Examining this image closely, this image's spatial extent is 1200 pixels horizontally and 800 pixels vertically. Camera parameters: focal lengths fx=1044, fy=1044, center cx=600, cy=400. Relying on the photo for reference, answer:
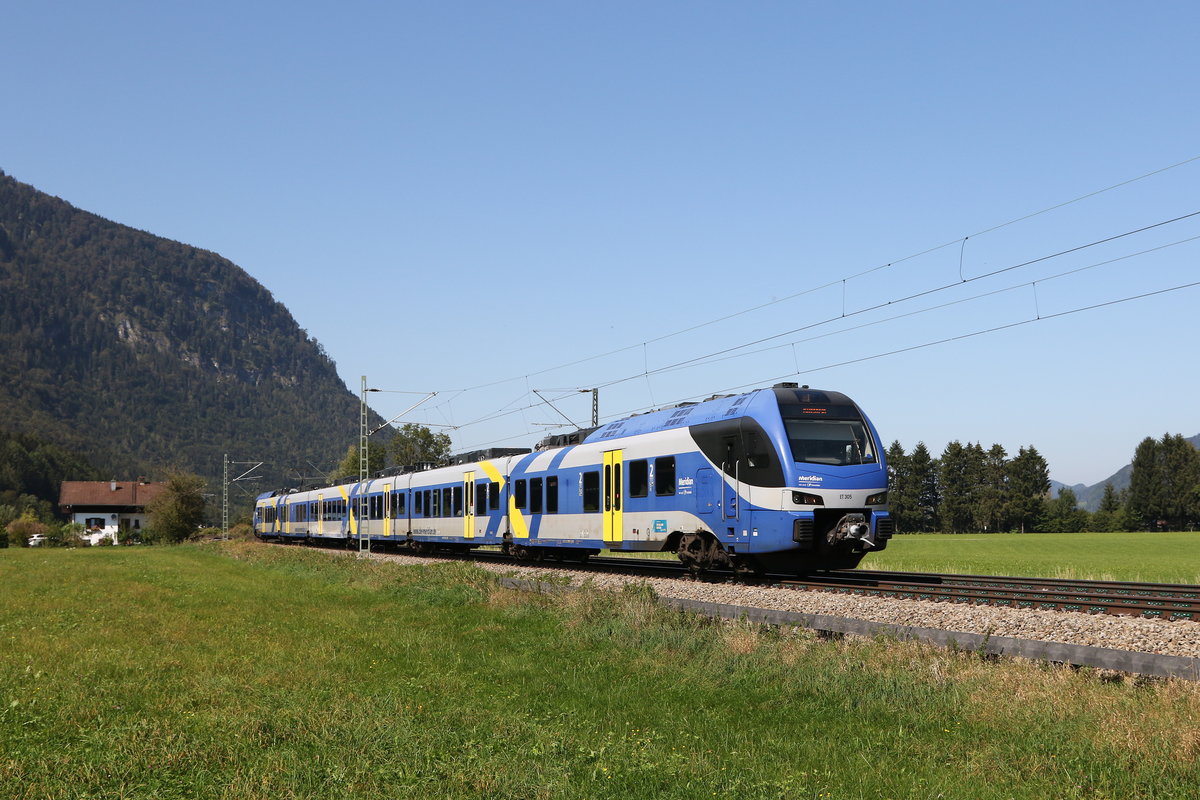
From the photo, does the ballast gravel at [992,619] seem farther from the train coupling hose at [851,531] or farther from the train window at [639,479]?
the train window at [639,479]

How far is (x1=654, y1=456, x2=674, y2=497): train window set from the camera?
80.0ft

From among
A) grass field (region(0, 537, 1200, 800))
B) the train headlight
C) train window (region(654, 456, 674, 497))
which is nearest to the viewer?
grass field (region(0, 537, 1200, 800))

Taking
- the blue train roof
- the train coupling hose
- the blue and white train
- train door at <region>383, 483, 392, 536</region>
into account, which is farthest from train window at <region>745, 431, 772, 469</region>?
train door at <region>383, 483, 392, 536</region>

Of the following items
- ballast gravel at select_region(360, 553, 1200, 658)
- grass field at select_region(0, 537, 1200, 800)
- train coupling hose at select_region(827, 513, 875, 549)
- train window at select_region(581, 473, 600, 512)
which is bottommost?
grass field at select_region(0, 537, 1200, 800)

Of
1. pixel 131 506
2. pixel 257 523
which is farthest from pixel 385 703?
pixel 131 506

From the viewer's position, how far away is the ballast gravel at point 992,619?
13.2 metres

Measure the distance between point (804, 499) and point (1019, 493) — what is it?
127324 millimetres

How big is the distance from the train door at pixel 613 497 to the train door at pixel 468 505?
11876mm

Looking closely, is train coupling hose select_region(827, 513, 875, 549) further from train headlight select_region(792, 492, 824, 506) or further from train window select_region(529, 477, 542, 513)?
train window select_region(529, 477, 542, 513)

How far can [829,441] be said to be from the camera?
21375 mm

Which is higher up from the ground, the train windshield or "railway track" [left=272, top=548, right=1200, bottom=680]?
the train windshield

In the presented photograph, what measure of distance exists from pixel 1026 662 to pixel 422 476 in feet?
118

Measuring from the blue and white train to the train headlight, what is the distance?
0.06 feet

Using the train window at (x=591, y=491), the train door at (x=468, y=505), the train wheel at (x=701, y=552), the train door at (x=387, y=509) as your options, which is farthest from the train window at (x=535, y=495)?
the train door at (x=387, y=509)
